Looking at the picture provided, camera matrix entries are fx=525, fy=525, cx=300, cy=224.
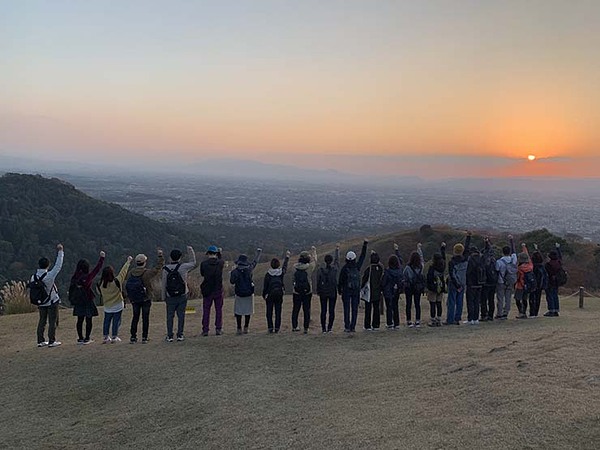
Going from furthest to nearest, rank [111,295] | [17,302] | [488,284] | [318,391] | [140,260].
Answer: [17,302], [488,284], [111,295], [140,260], [318,391]

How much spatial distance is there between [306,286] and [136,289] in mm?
3368

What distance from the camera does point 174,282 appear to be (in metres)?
10.1

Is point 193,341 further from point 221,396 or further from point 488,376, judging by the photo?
point 488,376

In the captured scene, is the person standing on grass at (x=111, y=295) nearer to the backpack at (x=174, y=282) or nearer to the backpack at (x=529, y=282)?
the backpack at (x=174, y=282)

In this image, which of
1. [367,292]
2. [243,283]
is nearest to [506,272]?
[367,292]

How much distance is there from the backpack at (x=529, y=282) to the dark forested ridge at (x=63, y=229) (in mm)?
28398

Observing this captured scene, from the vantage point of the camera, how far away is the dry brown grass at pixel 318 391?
5.41m

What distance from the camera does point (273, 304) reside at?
11.2 meters

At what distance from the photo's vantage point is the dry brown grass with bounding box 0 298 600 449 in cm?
541

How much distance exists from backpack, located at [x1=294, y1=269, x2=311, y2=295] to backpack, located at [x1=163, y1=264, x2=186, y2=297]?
2.30 metres

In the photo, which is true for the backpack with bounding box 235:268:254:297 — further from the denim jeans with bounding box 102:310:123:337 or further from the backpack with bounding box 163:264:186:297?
the denim jeans with bounding box 102:310:123:337

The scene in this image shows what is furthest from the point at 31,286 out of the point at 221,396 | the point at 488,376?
the point at 488,376

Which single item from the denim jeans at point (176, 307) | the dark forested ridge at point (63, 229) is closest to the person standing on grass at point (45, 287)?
the denim jeans at point (176, 307)

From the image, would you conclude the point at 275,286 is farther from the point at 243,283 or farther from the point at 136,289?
the point at 136,289
